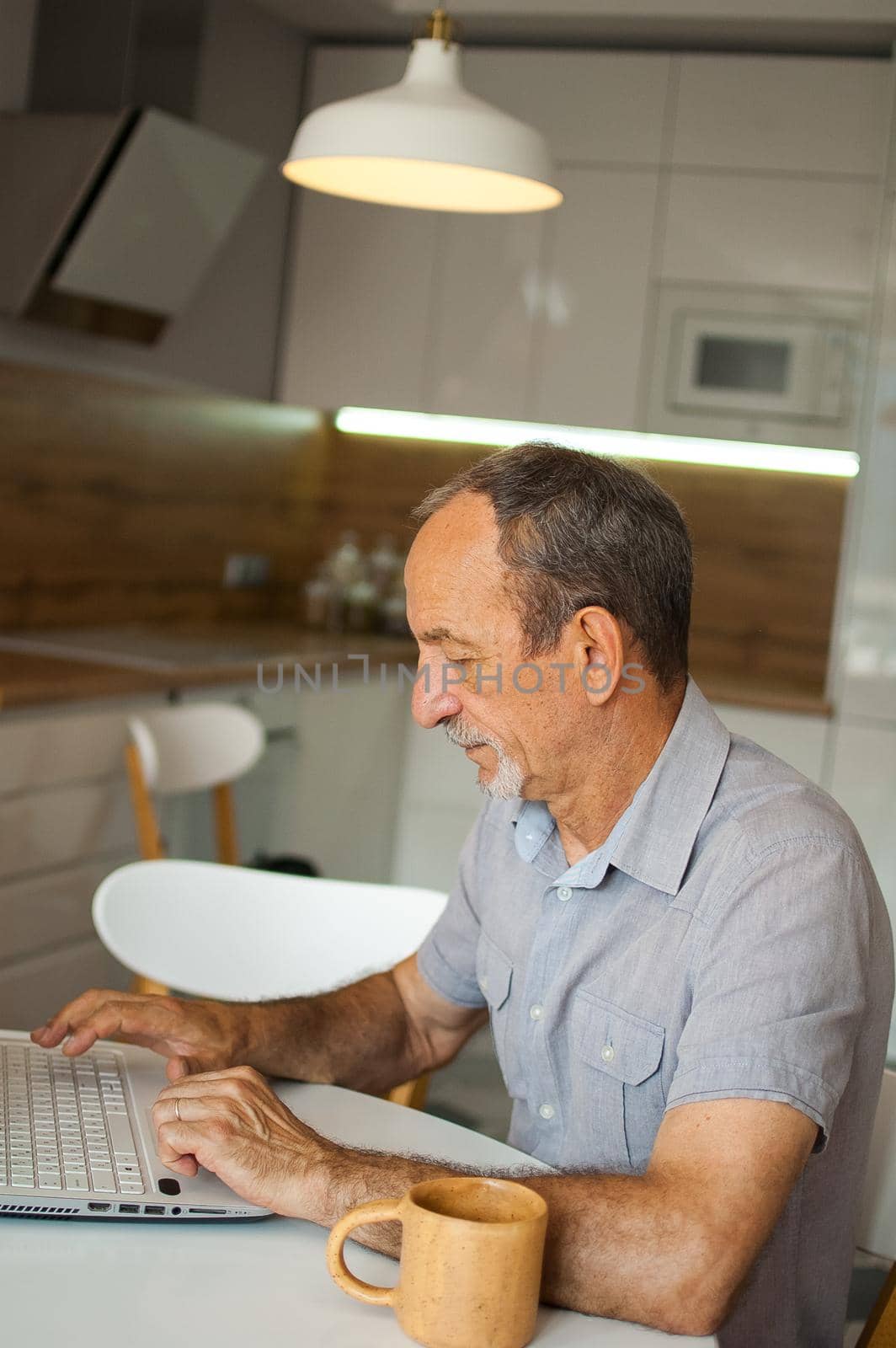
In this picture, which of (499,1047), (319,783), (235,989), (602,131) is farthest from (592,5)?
(499,1047)

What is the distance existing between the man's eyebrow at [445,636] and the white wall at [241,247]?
2.41 m

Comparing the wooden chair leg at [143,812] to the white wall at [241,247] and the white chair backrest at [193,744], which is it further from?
the white wall at [241,247]

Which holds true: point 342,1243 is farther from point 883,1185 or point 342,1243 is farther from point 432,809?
point 432,809

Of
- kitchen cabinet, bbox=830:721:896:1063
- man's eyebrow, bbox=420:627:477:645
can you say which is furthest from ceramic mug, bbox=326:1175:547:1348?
kitchen cabinet, bbox=830:721:896:1063

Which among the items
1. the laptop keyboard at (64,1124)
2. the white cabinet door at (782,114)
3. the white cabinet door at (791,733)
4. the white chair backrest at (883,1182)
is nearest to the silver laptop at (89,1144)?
the laptop keyboard at (64,1124)

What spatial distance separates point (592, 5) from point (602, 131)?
325 millimetres

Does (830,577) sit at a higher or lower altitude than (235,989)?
higher

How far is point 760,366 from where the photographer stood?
3.92 metres

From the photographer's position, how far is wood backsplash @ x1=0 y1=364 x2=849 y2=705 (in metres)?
3.56

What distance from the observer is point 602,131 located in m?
4.00

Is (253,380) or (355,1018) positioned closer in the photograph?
(355,1018)

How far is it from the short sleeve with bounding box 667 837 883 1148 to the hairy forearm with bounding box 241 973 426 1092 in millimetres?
409

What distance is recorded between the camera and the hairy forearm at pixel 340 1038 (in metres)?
1.33

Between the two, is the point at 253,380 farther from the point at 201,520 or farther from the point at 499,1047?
the point at 499,1047
